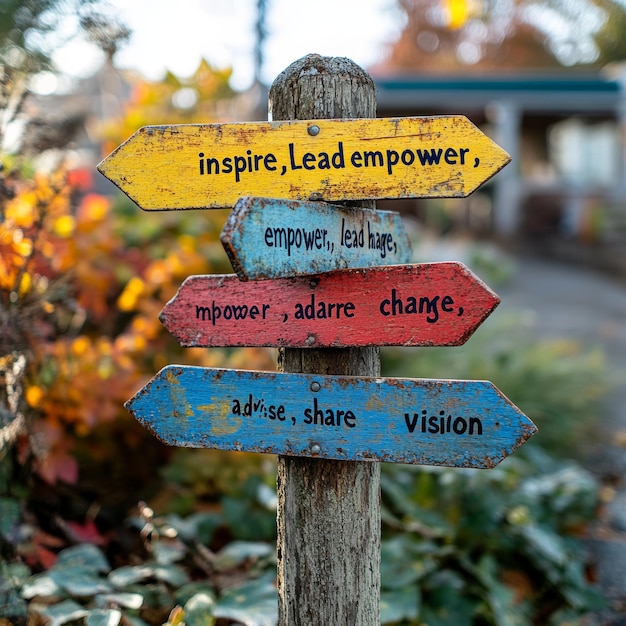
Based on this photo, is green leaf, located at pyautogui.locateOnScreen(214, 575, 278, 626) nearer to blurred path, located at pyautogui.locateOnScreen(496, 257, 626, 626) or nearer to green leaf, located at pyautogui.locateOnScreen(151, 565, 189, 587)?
green leaf, located at pyautogui.locateOnScreen(151, 565, 189, 587)

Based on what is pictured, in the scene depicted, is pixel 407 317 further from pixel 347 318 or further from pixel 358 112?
pixel 358 112

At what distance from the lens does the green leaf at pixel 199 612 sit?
6.52 ft

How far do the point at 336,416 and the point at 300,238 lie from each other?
16.2 inches

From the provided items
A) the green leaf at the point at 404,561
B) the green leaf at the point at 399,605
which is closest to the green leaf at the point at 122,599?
the green leaf at the point at 399,605

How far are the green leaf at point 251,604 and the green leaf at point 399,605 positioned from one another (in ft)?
1.18

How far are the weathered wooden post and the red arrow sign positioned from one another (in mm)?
107

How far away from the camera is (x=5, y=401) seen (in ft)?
7.88

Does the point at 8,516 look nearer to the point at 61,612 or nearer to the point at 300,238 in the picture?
the point at 61,612

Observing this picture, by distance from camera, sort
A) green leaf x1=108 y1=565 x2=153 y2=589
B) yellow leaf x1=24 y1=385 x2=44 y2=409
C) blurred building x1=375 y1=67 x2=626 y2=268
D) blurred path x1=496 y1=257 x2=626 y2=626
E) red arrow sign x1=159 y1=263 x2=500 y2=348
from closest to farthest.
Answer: red arrow sign x1=159 y1=263 x2=500 y2=348 < green leaf x1=108 y1=565 x2=153 y2=589 < yellow leaf x1=24 y1=385 x2=44 y2=409 < blurred path x1=496 y1=257 x2=626 y2=626 < blurred building x1=375 y1=67 x2=626 y2=268

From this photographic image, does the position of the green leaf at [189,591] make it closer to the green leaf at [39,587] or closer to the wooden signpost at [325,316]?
the green leaf at [39,587]

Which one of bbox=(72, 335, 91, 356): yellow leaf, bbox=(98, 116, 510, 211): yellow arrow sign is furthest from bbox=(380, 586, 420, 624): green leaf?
bbox=(72, 335, 91, 356): yellow leaf

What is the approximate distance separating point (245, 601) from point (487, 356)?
311 cm

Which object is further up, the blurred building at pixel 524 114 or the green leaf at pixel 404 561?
the blurred building at pixel 524 114

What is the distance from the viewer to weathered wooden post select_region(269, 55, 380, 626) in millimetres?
1778
